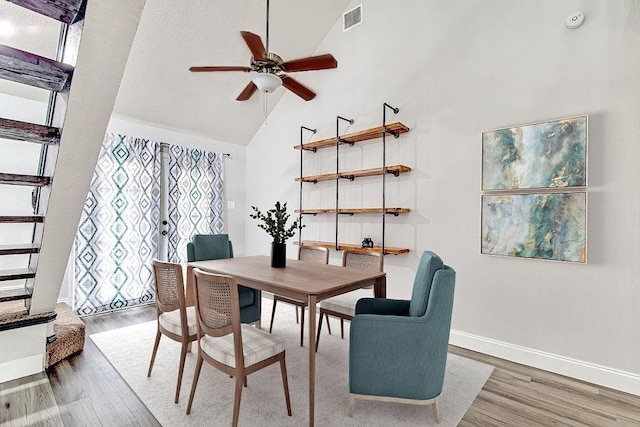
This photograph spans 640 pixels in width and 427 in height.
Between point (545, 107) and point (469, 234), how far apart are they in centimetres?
121

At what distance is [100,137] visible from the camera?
1.46 m

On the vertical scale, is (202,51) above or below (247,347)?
above

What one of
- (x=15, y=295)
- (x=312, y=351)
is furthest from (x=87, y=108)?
(x=15, y=295)

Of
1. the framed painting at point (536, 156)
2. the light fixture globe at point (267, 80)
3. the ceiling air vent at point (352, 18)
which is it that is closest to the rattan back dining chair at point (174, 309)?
the light fixture globe at point (267, 80)

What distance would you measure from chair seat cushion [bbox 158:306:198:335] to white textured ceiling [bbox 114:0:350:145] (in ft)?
9.30

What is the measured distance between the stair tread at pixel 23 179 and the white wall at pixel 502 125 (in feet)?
9.66

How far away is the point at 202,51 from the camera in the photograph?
3744 mm

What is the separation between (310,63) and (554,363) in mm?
3046

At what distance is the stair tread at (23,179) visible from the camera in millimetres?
1402

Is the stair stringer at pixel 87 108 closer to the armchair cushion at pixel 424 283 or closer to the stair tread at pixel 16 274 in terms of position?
the stair tread at pixel 16 274

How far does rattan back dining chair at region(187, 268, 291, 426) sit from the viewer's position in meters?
1.74

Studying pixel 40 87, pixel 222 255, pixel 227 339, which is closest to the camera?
pixel 40 87

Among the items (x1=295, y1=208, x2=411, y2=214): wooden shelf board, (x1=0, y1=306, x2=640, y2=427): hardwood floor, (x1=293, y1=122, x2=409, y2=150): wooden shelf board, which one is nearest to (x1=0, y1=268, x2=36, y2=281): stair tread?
(x1=0, y1=306, x2=640, y2=427): hardwood floor

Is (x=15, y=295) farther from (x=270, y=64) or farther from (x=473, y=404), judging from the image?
(x=473, y=404)
